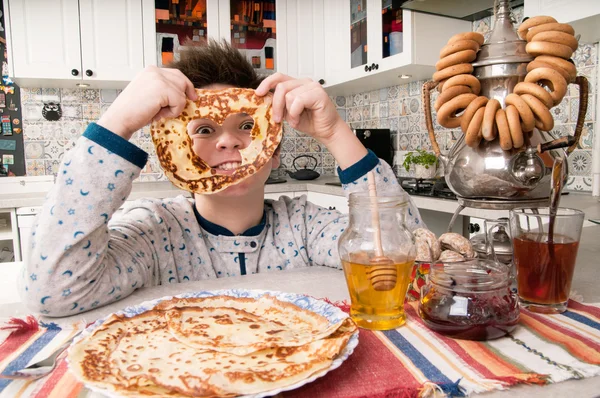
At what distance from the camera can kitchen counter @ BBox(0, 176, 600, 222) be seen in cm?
184

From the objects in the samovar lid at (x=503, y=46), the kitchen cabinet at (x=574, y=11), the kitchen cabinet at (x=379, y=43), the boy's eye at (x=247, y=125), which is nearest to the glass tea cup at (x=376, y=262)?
the samovar lid at (x=503, y=46)

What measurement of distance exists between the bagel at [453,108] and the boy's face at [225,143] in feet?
1.30

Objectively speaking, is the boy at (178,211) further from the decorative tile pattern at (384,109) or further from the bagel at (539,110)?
the decorative tile pattern at (384,109)

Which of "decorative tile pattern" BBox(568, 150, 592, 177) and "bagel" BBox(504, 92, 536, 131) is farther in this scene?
"decorative tile pattern" BBox(568, 150, 592, 177)

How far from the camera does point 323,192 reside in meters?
2.90

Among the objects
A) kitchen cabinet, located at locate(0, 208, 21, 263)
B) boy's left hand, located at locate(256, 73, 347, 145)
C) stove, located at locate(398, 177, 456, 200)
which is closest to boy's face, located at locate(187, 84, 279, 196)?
boy's left hand, located at locate(256, 73, 347, 145)

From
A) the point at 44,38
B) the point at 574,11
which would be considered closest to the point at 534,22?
the point at 574,11

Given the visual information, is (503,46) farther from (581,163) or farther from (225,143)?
(581,163)

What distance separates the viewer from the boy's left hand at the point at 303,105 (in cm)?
94

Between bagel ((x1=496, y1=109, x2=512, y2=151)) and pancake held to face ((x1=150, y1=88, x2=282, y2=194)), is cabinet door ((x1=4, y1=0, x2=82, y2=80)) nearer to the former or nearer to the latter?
pancake held to face ((x1=150, y1=88, x2=282, y2=194))

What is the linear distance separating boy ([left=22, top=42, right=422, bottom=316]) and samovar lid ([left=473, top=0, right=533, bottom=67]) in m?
0.33

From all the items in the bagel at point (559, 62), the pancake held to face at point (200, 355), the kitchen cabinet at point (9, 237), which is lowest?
the kitchen cabinet at point (9, 237)

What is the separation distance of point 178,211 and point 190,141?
0.25 metres

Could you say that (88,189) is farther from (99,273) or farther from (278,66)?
(278,66)
